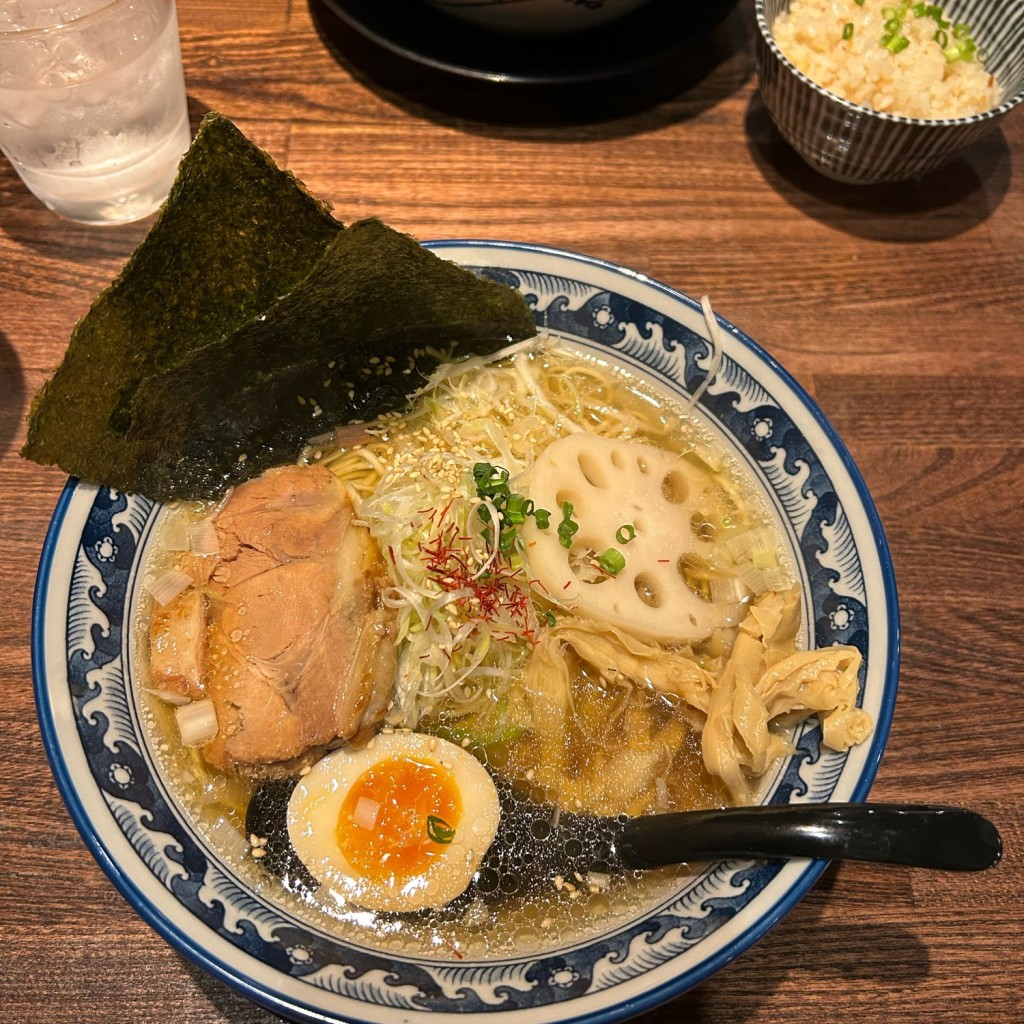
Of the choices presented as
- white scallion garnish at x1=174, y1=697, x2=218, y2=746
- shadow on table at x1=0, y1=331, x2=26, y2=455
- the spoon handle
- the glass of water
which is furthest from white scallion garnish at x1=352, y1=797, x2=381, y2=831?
the glass of water

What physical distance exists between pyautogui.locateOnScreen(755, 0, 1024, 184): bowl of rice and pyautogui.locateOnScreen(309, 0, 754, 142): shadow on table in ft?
0.98

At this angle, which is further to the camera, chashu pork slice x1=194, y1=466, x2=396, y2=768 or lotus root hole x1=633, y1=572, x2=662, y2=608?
lotus root hole x1=633, y1=572, x2=662, y2=608

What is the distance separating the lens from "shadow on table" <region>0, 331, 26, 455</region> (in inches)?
71.4

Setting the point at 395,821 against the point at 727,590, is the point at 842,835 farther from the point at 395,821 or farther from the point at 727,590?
the point at 395,821

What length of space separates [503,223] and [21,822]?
5.68 ft

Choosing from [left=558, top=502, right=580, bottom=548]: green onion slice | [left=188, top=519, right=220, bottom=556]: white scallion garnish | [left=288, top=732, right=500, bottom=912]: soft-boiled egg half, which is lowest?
[left=288, top=732, right=500, bottom=912]: soft-boiled egg half

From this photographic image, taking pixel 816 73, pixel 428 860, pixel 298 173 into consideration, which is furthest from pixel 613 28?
pixel 428 860

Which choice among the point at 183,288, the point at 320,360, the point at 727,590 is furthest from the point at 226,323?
the point at 727,590

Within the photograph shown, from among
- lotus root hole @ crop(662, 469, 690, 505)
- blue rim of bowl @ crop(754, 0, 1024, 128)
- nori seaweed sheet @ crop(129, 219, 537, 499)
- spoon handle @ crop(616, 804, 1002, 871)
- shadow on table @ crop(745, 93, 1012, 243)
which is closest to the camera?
spoon handle @ crop(616, 804, 1002, 871)

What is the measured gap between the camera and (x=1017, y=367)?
213 centimetres

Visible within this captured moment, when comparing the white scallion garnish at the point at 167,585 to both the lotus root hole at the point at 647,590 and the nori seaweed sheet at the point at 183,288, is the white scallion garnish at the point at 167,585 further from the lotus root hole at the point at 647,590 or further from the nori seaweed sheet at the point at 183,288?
the lotus root hole at the point at 647,590

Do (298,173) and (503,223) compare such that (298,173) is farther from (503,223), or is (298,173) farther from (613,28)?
(613,28)

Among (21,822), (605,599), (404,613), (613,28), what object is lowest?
(21,822)

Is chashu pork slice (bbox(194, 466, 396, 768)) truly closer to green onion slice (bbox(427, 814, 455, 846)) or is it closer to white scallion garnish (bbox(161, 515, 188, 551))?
white scallion garnish (bbox(161, 515, 188, 551))
